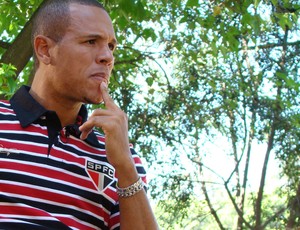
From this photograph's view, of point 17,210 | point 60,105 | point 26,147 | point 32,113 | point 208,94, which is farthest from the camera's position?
point 208,94

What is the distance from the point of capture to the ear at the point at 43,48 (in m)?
2.46

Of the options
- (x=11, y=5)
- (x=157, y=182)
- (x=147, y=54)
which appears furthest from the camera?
(x=157, y=182)

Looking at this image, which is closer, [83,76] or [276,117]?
[83,76]

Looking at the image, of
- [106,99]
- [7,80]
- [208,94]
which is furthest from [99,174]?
[208,94]

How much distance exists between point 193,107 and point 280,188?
248cm

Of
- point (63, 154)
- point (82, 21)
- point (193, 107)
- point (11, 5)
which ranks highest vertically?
point (193, 107)

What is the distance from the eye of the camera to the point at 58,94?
94.3 inches

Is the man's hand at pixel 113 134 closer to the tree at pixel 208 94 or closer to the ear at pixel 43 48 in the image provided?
the ear at pixel 43 48

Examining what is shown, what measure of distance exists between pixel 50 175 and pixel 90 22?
2.11 feet

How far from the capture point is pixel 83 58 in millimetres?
2342

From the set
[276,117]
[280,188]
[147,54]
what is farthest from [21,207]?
[280,188]

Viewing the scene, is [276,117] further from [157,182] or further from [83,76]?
[83,76]

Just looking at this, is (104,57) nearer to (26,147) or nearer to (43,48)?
(43,48)

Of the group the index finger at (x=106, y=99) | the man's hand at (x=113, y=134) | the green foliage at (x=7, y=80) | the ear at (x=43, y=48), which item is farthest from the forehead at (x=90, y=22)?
the green foliage at (x=7, y=80)
